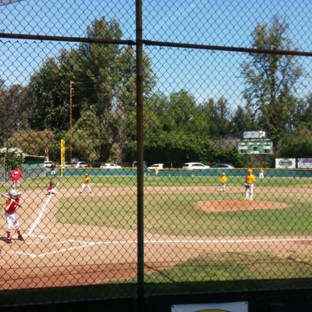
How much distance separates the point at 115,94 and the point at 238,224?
12051mm

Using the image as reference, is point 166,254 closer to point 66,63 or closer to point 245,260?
point 245,260

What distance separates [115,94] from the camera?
18.0 ft

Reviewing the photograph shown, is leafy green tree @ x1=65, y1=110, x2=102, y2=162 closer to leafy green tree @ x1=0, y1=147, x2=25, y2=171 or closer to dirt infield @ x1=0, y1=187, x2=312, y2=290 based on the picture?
leafy green tree @ x1=0, y1=147, x2=25, y2=171

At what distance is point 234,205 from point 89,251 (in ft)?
38.2

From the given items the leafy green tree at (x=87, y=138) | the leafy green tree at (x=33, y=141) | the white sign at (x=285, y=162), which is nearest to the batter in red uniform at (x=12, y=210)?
the white sign at (x=285, y=162)

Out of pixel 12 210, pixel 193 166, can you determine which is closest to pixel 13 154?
pixel 193 166

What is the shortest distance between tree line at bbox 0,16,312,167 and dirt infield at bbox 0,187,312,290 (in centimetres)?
296

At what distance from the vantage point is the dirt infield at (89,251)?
8906 mm

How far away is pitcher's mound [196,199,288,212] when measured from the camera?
20922 millimetres

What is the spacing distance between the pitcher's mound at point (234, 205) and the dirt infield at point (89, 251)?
636 centimetres

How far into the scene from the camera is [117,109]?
18.2 feet

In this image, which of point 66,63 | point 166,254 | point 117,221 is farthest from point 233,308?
point 117,221

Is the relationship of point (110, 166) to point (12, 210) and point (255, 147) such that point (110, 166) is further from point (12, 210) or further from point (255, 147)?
point (12, 210)

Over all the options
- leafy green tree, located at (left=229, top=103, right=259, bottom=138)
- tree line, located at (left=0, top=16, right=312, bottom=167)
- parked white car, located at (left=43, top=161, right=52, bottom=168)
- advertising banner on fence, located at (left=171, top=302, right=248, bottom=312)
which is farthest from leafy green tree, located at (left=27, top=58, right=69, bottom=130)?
advertising banner on fence, located at (left=171, top=302, right=248, bottom=312)
